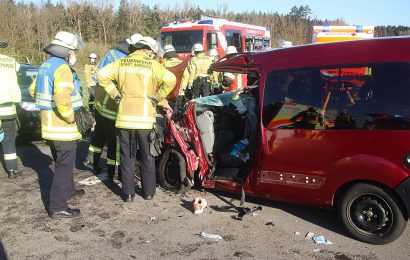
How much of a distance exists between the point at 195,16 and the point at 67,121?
31.1 meters

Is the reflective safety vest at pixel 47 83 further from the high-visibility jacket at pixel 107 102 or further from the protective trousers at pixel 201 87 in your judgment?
the protective trousers at pixel 201 87

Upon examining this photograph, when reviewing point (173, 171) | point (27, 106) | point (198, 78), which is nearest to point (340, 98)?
point (173, 171)

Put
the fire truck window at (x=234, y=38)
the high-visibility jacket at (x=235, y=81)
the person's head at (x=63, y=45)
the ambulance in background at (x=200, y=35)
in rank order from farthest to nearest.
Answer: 1. the fire truck window at (x=234, y=38)
2. the ambulance in background at (x=200, y=35)
3. the high-visibility jacket at (x=235, y=81)
4. the person's head at (x=63, y=45)

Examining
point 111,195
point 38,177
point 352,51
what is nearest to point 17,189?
point 38,177

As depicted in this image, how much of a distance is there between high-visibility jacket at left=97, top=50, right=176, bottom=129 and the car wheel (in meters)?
2.32

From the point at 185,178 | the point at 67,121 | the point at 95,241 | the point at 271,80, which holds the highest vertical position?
the point at 271,80

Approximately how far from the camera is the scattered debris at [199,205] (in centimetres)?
480

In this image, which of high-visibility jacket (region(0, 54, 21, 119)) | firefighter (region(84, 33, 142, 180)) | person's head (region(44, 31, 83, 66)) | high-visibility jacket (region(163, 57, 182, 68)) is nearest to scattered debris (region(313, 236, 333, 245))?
firefighter (region(84, 33, 142, 180))

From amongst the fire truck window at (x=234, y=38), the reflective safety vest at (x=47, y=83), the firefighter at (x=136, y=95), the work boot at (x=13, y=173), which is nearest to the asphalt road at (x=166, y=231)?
the firefighter at (x=136, y=95)

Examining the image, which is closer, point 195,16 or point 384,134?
point 384,134

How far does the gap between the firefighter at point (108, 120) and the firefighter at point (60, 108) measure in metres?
0.89

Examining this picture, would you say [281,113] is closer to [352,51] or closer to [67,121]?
[352,51]

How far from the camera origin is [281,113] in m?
4.31

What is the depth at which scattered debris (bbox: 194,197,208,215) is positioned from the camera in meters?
4.80
